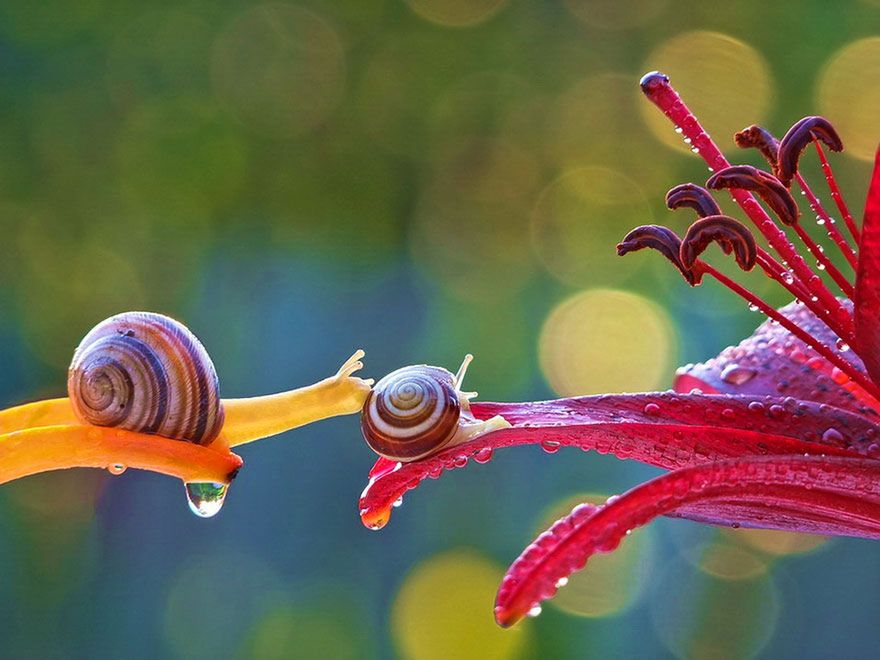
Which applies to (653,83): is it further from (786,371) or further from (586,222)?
(586,222)

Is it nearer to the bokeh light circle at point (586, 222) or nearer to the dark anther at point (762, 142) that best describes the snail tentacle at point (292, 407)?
the dark anther at point (762, 142)

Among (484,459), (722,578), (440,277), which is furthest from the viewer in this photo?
(440,277)

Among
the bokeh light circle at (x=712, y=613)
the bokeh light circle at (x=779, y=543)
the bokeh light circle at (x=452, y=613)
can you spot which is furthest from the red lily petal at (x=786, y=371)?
the bokeh light circle at (x=452, y=613)

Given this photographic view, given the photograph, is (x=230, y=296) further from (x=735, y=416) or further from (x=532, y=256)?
(x=735, y=416)

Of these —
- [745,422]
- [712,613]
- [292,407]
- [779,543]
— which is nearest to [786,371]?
[745,422]

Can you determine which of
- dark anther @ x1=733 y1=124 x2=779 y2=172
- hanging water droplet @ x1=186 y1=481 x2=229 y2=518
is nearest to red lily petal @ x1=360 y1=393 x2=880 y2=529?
hanging water droplet @ x1=186 y1=481 x2=229 y2=518

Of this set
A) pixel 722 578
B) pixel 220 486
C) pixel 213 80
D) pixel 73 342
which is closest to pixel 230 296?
pixel 73 342
